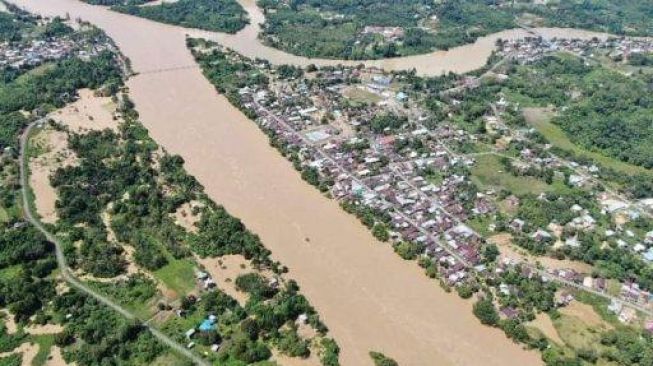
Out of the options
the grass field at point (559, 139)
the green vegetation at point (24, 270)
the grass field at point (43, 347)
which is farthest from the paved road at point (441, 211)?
the grass field at point (43, 347)

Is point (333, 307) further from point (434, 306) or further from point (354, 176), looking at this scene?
point (354, 176)

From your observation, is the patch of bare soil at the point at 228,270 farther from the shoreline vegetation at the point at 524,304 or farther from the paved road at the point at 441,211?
the paved road at the point at 441,211

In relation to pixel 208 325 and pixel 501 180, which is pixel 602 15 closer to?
pixel 501 180

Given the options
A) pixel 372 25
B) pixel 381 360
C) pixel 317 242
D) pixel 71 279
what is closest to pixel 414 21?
pixel 372 25

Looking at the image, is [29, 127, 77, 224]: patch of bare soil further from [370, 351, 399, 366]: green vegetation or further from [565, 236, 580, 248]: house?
[565, 236, 580, 248]: house

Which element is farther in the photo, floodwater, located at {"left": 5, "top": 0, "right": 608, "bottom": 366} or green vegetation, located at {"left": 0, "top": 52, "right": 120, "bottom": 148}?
green vegetation, located at {"left": 0, "top": 52, "right": 120, "bottom": 148}

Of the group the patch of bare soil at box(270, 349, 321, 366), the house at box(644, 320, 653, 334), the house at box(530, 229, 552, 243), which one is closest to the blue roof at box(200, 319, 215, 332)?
the patch of bare soil at box(270, 349, 321, 366)

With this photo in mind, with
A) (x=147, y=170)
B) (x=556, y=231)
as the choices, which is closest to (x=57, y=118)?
(x=147, y=170)
